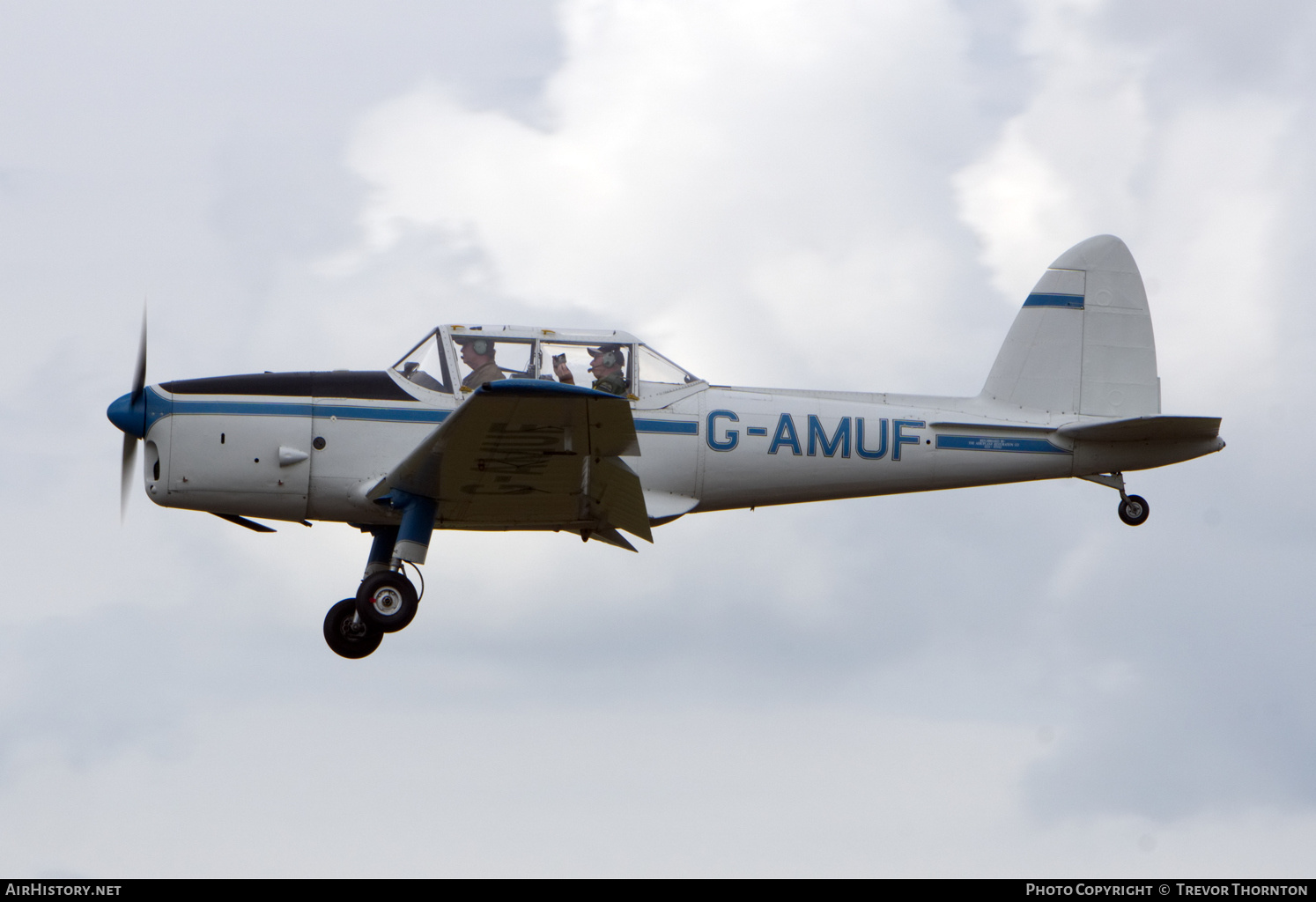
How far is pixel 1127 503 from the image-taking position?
1271 centimetres

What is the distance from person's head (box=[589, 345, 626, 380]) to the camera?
1159 cm

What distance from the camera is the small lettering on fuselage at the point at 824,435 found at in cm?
1188

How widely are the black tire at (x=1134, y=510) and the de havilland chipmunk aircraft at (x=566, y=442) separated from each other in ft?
0.05

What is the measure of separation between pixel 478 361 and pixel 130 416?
2.79m

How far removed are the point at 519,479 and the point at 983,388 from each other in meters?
4.88

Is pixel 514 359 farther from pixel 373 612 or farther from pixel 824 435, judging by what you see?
pixel 824 435

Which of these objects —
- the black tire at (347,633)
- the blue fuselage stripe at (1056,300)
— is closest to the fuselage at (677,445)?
the black tire at (347,633)

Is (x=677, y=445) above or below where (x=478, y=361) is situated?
below

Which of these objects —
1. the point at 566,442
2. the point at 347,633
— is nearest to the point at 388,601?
the point at 347,633

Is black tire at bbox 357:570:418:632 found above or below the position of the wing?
below

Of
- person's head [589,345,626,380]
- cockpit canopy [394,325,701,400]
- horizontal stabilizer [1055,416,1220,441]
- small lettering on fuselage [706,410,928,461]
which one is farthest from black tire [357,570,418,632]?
horizontal stabilizer [1055,416,1220,441]

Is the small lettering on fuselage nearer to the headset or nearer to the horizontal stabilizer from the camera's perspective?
the headset

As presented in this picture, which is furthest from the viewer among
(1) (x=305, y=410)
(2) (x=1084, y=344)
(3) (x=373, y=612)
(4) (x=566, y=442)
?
(2) (x=1084, y=344)

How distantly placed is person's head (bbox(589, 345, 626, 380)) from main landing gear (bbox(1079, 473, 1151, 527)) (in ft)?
14.6
